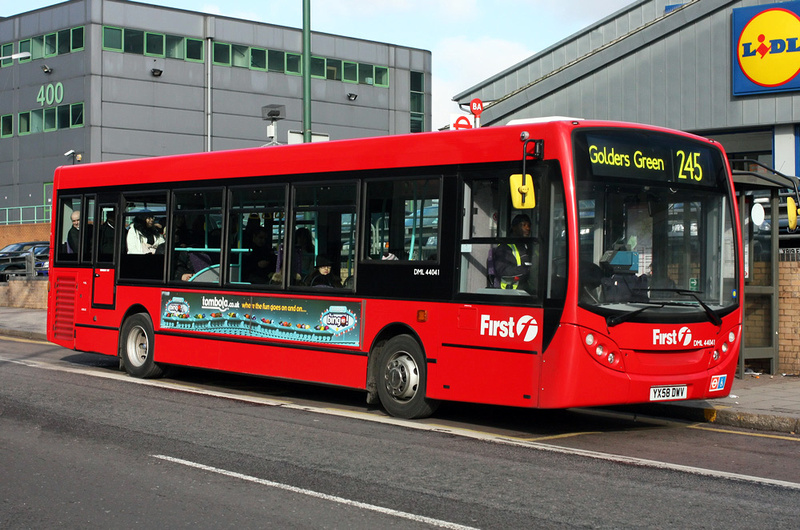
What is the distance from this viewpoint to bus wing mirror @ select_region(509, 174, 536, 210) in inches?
372

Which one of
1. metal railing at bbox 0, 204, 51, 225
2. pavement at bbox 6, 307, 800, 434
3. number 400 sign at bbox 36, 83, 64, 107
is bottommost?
pavement at bbox 6, 307, 800, 434

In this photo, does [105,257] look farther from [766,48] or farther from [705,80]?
[766,48]

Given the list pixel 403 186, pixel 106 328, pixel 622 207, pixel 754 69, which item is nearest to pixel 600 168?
pixel 622 207

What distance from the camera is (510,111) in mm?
24344

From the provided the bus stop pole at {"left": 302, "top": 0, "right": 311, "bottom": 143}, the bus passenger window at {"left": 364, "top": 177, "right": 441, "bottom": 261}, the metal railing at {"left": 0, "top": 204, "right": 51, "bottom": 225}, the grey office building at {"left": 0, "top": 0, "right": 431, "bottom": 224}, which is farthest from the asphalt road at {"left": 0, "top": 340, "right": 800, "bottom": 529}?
the grey office building at {"left": 0, "top": 0, "right": 431, "bottom": 224}

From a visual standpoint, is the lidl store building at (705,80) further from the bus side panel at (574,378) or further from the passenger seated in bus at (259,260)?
the bus side panel at (574,378)

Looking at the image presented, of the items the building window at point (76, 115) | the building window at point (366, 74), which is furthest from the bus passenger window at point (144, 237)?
the building window at point (366, 74)

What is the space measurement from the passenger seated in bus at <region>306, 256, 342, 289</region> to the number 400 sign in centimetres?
4523

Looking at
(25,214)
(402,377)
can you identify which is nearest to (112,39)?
(25,214)

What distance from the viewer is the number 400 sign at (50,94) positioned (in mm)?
53438

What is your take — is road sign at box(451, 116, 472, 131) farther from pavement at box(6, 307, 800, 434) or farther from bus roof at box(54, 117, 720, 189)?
pavement at box(6, 307, 800, 434)

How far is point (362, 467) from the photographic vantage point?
8062 mm

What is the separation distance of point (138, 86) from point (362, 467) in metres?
48.6

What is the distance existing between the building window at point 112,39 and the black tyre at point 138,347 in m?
41.0
